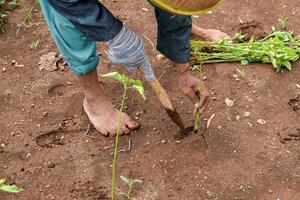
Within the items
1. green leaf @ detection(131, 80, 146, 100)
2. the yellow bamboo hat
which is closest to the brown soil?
green leaf @ detection(131, 80, 146, 100)

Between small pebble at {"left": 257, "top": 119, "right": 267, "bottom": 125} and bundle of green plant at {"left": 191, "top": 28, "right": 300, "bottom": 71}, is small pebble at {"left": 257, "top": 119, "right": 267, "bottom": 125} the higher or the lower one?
the lower one

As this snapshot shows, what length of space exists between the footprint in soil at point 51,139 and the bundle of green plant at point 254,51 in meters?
0.77

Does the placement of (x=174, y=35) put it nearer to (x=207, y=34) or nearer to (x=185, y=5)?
(x=185, y=5)

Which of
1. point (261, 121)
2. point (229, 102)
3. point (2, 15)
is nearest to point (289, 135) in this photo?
point (261, 121)

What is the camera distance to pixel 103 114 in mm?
2555

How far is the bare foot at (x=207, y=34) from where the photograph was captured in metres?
2.93

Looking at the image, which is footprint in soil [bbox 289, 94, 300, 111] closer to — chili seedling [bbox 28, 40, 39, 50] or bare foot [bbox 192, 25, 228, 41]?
bare foot [bbox 192, 25, 228, 41]

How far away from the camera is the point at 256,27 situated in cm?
303

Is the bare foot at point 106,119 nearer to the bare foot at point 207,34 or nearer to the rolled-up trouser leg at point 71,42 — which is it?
the rolled-up trouser leg at point 71,42

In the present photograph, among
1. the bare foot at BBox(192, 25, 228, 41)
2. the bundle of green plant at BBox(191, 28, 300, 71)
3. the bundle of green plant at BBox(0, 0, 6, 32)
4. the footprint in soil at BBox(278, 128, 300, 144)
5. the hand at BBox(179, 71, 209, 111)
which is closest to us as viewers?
the hand at BBox(179, 71, 209, 111)

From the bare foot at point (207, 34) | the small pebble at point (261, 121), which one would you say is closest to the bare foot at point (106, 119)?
the small pebble at point (261, 121)

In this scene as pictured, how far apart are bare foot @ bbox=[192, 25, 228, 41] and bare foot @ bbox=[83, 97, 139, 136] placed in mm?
676

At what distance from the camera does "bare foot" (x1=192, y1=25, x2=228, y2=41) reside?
115 inches

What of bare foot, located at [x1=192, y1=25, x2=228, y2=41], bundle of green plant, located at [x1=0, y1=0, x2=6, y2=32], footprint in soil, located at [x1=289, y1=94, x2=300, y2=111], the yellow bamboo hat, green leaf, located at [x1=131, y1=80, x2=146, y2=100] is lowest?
bundle of green plant, located at [x1=0, y1=0, x2=6, y2=32]
